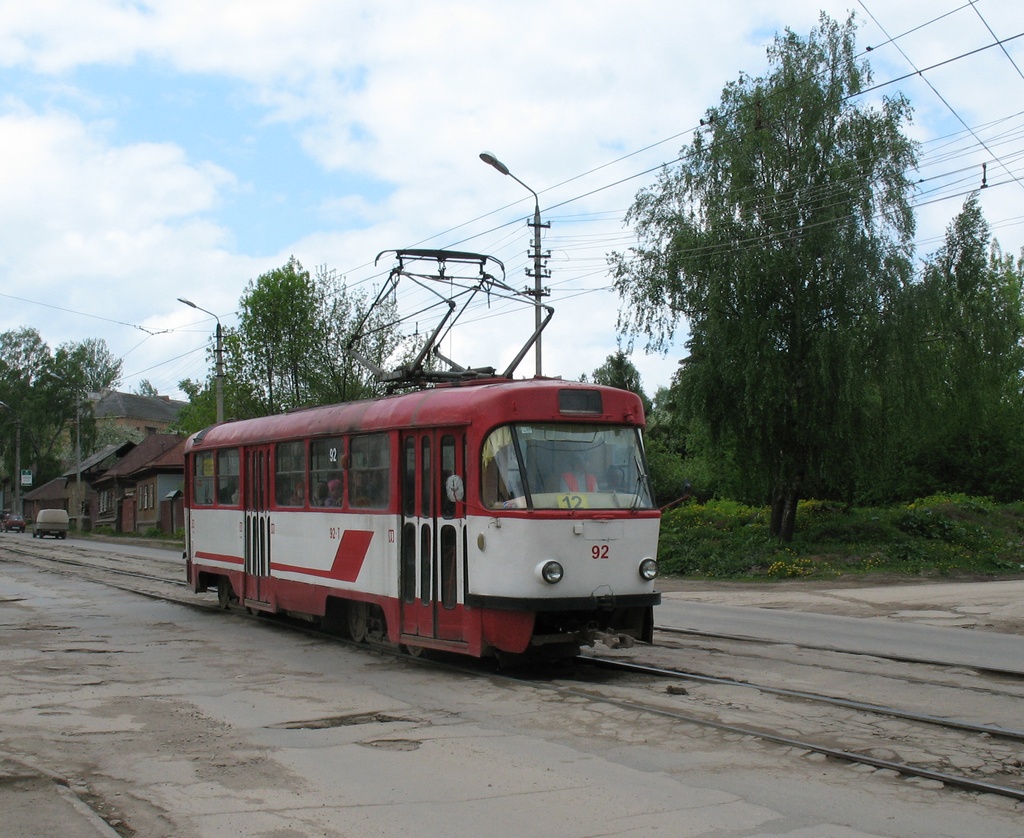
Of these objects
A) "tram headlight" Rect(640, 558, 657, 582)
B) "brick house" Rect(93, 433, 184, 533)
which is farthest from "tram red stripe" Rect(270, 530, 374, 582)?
"brick house" Rect(93, 433, 184, 533)

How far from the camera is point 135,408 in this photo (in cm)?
11756

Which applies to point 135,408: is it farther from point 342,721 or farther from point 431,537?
point 342,721

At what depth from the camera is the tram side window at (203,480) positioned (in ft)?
56.8

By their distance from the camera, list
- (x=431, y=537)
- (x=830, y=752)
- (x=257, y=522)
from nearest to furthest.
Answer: (x=830, y=752) < (x=431, y=537) < (x=257, y=522)

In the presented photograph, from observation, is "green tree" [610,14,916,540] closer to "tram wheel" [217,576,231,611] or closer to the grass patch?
the grass patch

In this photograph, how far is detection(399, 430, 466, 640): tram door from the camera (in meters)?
10.6

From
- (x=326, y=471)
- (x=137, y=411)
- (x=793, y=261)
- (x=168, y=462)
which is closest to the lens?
(x=326, y=471)

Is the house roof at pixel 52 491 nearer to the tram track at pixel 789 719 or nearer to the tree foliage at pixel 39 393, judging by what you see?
the tree foliage at pixel 39 393

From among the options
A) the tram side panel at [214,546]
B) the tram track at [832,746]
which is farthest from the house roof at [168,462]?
the tram track at [832,746]

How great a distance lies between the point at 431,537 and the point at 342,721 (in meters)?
2.78

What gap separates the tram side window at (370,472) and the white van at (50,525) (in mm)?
55040

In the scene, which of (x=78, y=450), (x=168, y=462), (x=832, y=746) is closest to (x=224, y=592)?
(x=832, y=746)

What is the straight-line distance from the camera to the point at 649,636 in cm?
1070

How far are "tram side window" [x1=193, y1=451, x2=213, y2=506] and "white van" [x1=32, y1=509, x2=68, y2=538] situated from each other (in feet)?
159
